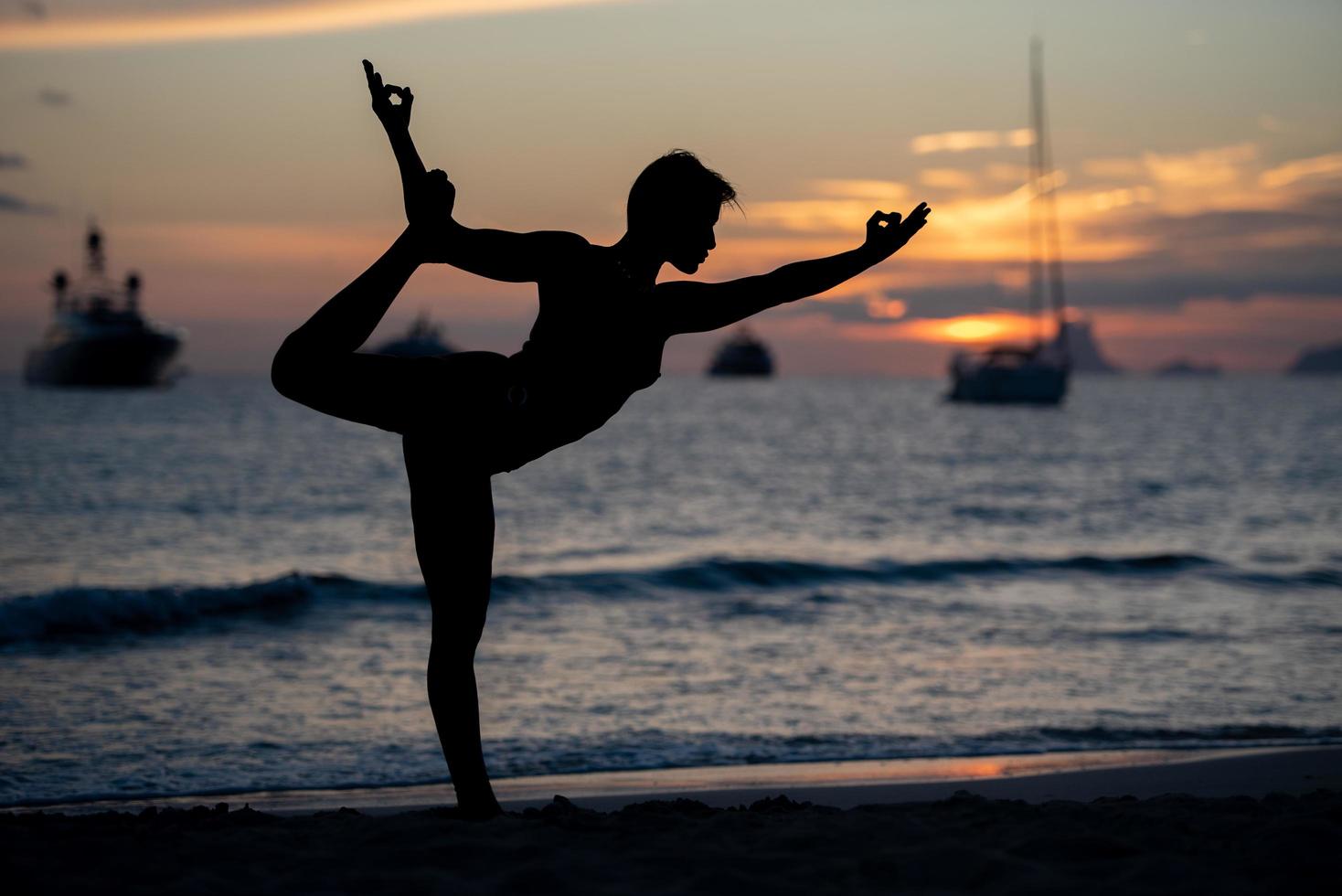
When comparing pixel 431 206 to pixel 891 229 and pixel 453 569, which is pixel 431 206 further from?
pixel 891 229

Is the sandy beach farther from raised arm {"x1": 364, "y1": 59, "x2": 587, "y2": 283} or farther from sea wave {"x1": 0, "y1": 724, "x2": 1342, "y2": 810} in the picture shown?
sea wave {"x1": 0, "y1": 724, "x2": 1342, "y2": 810}

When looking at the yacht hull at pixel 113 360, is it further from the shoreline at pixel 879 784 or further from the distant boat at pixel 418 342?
the shoreline at pixel 879 784

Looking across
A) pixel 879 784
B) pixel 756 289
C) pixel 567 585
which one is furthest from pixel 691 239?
pixel 567 585

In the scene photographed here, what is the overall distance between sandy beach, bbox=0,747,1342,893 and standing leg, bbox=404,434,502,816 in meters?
0.35

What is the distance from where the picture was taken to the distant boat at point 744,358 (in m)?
158

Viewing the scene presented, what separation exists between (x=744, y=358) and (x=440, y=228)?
155m

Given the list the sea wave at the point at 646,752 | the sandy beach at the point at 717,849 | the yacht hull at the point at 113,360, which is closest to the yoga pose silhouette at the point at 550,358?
the sandy beach at the point at 717,849

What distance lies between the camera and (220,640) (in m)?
10.7

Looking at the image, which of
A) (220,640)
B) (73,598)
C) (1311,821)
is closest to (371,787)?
(1311,821)

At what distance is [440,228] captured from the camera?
321cm

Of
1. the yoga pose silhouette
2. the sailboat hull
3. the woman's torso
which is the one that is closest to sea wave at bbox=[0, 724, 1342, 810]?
the yoga pose silhouette

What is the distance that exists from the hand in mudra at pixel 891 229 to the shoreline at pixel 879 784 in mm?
2953

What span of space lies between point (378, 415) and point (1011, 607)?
1108 cm

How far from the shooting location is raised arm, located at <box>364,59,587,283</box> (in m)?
3.17
